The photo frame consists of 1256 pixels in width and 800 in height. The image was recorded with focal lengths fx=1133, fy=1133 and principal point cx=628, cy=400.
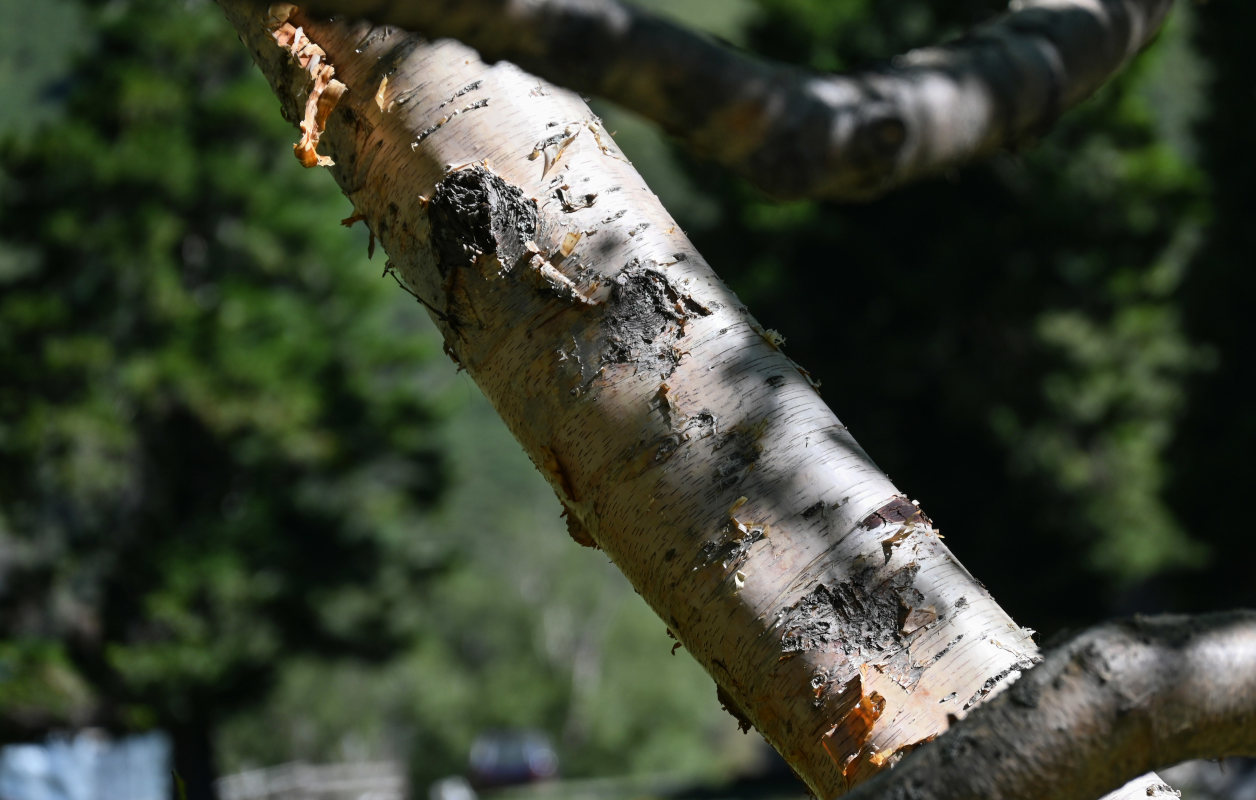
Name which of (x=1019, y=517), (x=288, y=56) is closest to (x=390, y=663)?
(x=1019, y=517)

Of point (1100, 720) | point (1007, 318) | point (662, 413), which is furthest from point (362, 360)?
point (1100, 720)

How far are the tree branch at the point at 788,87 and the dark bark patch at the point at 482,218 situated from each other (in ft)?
1.73

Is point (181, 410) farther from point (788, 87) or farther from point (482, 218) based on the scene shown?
point (788, 87)

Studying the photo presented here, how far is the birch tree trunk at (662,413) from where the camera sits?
1188 mm

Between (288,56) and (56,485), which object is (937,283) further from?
(288,56)

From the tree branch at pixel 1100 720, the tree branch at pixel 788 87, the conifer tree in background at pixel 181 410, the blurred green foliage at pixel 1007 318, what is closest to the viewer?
the tree branch at pixel 788 87

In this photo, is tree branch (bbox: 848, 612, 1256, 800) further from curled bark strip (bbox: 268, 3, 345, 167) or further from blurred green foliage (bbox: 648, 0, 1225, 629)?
blurred green foliage (bbox: 648, 0, 1225, 629)

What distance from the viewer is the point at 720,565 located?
1.23m

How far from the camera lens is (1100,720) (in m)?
0.92

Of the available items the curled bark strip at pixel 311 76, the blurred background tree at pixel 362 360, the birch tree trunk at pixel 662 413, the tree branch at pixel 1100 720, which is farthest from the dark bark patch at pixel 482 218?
the blurred background tree at pixel 362 360

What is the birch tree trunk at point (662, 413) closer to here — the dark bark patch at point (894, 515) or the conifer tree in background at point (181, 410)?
the dark bark patch at point (894, 515)

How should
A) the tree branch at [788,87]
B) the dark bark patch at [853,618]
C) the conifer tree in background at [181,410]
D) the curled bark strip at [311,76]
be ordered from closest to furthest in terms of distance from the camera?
the tree branch at [788,87] < the dark bark patch at [853,618] < the curled bark strip at [311,76] < the conifer tree in background at [181,410]

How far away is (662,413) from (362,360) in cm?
1281

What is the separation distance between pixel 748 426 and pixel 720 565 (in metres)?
0.16
